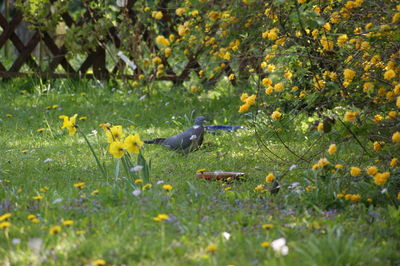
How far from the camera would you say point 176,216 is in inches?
109

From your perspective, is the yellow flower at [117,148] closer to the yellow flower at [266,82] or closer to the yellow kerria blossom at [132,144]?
the yellow kerria blossom at [132,144]

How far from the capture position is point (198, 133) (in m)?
4.40

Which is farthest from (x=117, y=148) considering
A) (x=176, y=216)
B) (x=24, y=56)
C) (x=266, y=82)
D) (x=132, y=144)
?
(x=24, y=56)

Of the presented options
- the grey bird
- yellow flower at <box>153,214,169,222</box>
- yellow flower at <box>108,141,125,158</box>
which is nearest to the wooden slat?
the grey bird

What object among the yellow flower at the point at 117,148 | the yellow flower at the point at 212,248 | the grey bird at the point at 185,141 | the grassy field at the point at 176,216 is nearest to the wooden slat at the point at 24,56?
the grassy field at the point at 176,216

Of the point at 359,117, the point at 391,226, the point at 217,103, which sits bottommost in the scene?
the point at 217,103

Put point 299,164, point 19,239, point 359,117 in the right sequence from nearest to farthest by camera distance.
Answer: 1. point 19,239
2. point 359,117
3. point 299,164

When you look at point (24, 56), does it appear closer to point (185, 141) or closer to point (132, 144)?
point (185, 141)

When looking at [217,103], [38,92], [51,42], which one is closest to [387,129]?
[217,103]

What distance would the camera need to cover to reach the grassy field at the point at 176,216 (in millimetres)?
2314

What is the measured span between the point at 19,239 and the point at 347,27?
2.47 meters

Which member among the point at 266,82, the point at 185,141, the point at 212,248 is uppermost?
the point at 266,82

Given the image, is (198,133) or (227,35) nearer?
(198,133)

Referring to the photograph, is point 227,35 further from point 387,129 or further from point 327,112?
point 387,129
